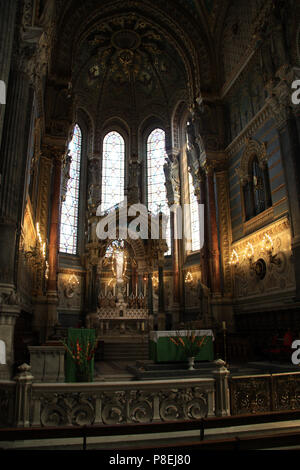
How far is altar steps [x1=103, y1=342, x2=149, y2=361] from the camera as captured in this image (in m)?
14.8

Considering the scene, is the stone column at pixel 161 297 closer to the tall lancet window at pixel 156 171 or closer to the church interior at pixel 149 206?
the church interior at pixel 149 206

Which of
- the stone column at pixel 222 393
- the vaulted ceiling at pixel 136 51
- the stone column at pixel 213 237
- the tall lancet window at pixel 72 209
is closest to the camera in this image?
the stone column at pixel 222 393

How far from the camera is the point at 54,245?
1712 centimetres

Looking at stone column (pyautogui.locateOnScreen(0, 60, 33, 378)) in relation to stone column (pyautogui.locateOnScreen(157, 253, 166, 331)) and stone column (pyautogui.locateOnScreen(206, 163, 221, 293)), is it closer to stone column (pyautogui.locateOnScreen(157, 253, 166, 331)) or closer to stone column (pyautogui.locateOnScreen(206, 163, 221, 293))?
stone column (pyautogui.locateOnScreen(206, 163, 221, 293))

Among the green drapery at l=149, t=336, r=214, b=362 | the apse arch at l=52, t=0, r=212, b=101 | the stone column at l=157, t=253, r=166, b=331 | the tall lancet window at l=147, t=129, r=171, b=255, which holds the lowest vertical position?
the green drapery at l=149, t=336, r=214, b=362

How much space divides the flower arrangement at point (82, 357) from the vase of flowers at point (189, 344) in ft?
10.3

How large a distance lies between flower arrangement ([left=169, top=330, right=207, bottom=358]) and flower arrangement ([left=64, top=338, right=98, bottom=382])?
3141 millimetres

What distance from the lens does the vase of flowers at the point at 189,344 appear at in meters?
8.70

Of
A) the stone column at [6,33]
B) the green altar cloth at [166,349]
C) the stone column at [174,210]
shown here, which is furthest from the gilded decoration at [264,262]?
the stone column at [6,33]

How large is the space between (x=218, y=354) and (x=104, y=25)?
2002 centimetres

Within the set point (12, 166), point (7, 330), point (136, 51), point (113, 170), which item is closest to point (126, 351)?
point (7, 330)

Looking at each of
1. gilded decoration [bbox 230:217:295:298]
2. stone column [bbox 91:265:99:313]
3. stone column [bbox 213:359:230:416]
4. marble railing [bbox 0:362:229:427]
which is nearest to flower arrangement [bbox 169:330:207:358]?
stone column [bbox 213:359:230:416]
